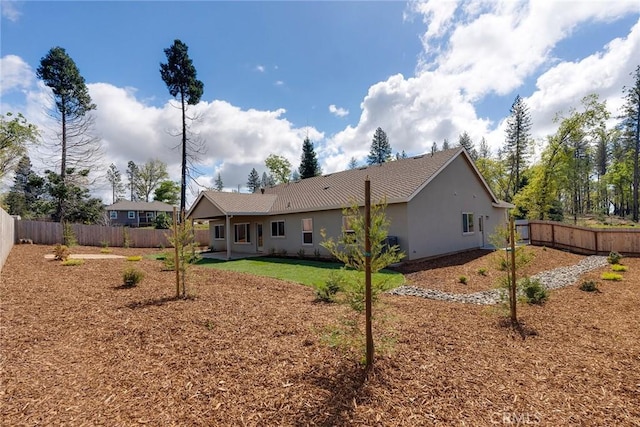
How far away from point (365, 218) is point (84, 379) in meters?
3.75

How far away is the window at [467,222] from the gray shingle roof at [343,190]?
3.48 m

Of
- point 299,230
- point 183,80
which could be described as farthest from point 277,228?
point 183,80

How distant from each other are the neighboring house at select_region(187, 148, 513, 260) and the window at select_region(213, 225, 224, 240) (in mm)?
664

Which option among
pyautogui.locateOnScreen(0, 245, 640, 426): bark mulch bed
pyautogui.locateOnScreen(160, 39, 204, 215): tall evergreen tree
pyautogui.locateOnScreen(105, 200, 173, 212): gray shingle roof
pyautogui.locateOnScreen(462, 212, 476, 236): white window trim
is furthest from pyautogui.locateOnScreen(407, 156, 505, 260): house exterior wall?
pyautogui.locateOnScreen(105, 200, 173, 212): gray shingle roof

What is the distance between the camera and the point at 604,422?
284 cm

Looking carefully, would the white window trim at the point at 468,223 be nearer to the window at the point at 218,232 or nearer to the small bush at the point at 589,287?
the small bush at the point at 589,287

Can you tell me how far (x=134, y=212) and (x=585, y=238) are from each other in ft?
173

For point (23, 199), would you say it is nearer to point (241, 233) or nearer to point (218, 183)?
point (241, 233)

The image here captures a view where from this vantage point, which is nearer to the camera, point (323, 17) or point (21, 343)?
point (21, 343)

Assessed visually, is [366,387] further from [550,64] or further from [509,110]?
[509,110]

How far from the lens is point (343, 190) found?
16797mm

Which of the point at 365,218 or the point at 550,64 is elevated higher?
the point at 550,64

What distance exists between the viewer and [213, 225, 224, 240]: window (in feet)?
73.4

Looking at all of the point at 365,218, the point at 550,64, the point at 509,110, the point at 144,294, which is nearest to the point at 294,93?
the point at 550,64
